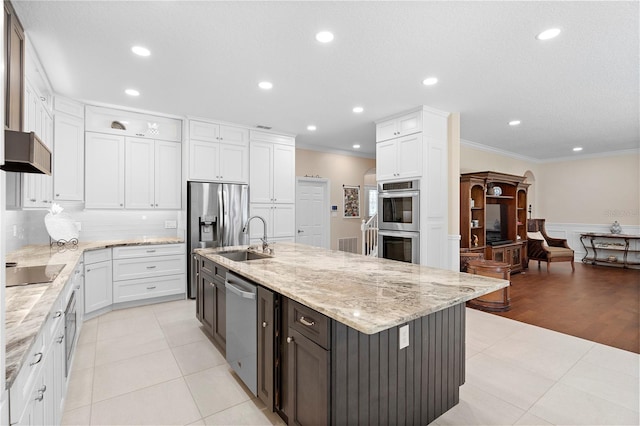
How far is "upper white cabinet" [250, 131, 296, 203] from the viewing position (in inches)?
205

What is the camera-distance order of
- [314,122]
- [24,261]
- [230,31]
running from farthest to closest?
[314,122] < [24,261] < [230,31]

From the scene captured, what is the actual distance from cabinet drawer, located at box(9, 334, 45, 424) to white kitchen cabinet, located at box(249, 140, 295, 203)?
155 inches

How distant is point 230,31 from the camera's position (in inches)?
95.7

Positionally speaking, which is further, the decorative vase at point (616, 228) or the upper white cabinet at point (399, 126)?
the decorative vase at point (616, 228)

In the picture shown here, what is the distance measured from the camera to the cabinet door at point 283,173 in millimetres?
5426

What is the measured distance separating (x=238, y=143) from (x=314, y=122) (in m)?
1.25

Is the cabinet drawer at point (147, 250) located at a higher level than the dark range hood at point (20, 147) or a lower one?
lower

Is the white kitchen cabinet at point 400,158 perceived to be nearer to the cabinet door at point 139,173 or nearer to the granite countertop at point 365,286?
the granite countertop at point 365,286

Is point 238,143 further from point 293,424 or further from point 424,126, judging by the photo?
point 293,424

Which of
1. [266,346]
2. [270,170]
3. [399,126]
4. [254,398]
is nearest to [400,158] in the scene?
[399,126]

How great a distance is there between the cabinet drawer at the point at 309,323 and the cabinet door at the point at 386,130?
11.3 feet

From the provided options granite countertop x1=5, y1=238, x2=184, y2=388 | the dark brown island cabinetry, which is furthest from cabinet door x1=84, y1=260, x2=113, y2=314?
the dark brown island cabinetry

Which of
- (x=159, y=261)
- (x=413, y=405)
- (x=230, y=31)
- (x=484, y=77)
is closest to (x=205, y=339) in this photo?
(x=159, y=261)

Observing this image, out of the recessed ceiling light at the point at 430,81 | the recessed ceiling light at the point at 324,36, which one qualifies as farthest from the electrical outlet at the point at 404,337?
the recessed ceiling light at the point at 430,81
